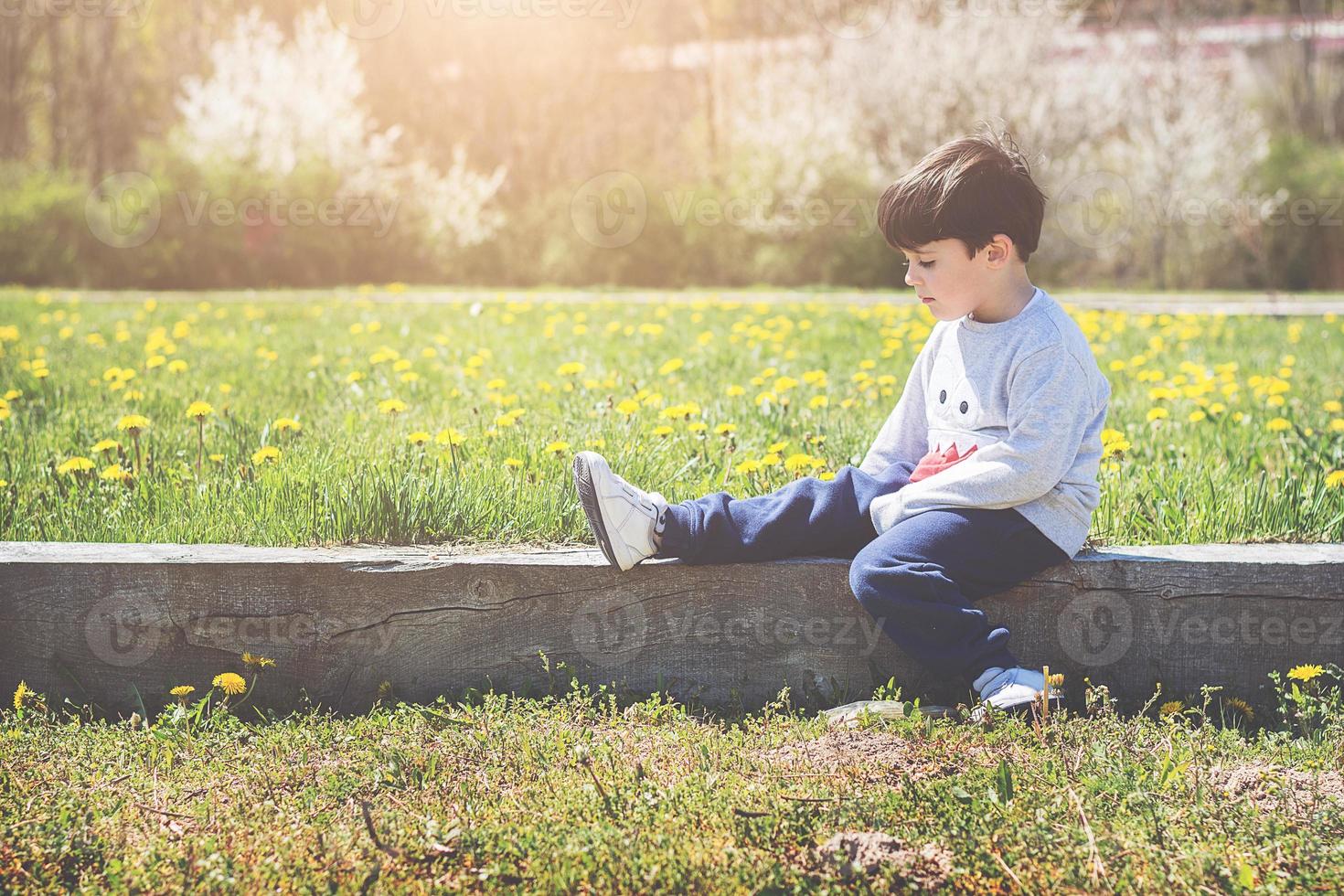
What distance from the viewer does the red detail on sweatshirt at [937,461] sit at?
2.45 m

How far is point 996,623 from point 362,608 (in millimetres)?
1310

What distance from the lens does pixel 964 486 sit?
2.32 meters

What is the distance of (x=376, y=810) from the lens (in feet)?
6.46

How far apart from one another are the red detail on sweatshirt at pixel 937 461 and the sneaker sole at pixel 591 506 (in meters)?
0.67

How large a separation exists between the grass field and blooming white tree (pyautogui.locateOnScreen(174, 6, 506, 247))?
8.49 metres

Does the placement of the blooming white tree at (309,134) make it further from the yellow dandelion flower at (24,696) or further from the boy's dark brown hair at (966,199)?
the boy's dark brown hair at (966,199)

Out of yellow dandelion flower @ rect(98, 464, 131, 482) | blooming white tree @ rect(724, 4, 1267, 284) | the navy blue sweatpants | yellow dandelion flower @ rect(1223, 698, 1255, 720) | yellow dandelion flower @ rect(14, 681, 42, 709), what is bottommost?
yellow dandelion flower @ rect(1223, 698, 1255, 720)

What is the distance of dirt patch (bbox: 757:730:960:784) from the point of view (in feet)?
6.63

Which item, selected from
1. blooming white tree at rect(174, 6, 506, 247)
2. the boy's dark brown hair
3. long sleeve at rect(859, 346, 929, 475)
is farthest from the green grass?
blooming white tree at rect(174, 6, 506, 247)

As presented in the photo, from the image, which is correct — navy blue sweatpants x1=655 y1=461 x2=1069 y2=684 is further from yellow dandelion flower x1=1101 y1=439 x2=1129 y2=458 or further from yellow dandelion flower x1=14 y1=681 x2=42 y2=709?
yellow dandelion flower x1=14 y1=681 x2=42 y2=709

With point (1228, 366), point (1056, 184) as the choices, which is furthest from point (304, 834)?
point (1056, 184)

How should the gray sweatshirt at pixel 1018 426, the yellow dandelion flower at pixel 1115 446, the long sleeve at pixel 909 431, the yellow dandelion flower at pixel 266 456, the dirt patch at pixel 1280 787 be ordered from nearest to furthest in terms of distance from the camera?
1. the dirt patch at pixel 1280 787
2. the gray sweatshirt at pixel 1018 426
3. the long sleeve at pixel 909 431
4. the yellow dandelion flower at pixel 1115 446
5. the yellow dandelion flower at pixel 266 456

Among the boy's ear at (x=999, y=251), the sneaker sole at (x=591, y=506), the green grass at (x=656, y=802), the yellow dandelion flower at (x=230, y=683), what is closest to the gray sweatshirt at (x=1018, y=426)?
the boy's ear at (x=999, y=251)

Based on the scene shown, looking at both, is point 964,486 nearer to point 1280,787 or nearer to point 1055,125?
point 1280,787
